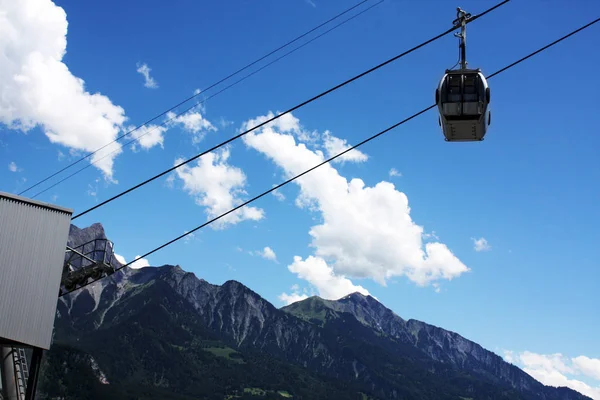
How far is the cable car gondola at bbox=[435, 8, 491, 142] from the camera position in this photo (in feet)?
53.7

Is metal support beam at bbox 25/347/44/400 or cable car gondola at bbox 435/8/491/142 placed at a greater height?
cable car gondola at bbox 435/8/491/142

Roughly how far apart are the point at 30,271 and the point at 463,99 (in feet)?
70.4

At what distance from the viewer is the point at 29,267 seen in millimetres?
27953

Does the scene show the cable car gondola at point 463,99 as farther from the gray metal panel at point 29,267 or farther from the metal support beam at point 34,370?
the metal support beam at point 34,370

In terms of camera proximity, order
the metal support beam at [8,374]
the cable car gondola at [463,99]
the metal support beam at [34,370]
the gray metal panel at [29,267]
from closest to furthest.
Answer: the cable car gondola at [463,99]
the gray metal panel at [29,267]
the metal support beam at [34,370]
the metal support beam at [8,374]

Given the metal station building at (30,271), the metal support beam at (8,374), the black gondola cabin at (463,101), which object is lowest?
the metal support beam at (8,374)

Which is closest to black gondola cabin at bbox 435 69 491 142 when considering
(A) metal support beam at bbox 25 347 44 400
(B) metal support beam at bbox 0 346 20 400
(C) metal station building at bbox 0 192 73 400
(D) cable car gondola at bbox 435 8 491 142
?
(D) cable car gondola at bbox 435 8 491 142

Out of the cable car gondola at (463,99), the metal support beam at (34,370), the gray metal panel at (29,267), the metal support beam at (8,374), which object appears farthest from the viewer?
the metal support beam at (8,374)

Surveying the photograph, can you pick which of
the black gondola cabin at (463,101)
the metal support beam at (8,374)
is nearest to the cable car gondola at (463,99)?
the black gondola cabin at (463,101)

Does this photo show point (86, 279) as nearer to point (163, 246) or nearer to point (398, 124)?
point (163, 246)

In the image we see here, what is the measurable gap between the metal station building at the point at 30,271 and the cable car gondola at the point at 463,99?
20345 mm

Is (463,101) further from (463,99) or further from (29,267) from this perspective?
(29,267)

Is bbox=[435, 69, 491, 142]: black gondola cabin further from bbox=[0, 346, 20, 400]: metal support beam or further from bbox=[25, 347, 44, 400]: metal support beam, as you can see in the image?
bbox=[0, 346, 20, 400]: metal support beam

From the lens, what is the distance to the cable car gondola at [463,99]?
16.4 meters
